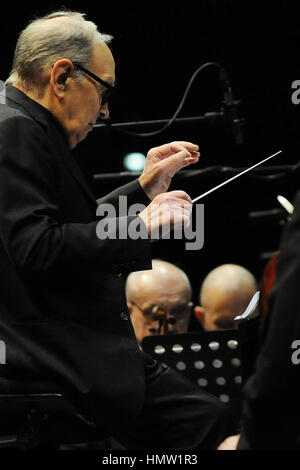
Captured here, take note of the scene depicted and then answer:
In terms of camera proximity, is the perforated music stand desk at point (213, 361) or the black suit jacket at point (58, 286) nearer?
the black suit jacket at point (58, 286)

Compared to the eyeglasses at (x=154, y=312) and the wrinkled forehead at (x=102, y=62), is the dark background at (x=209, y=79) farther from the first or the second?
the wrinkled forehead at (x=102, y=62)

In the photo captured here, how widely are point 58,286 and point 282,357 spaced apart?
80 centimetres

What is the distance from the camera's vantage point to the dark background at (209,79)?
427cm

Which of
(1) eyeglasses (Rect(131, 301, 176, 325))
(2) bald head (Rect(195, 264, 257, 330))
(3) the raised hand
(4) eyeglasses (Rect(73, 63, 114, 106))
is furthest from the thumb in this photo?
(2) bald head (Rect(195, 264, 257, 330))

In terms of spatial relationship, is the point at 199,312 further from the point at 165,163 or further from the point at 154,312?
the point at 165,163

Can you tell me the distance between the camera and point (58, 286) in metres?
1.82

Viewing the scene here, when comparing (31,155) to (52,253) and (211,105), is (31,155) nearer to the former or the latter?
(52,253)

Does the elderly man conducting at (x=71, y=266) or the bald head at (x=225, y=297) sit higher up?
the elderly man conducting at (x=71, y=266)

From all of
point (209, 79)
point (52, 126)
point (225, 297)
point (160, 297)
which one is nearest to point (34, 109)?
point (52, 126)

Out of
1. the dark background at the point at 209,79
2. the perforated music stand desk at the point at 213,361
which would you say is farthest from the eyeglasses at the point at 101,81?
the dark background at the point at 209,79

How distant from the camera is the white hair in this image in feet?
6.58

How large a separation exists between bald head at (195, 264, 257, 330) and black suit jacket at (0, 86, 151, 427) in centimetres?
222

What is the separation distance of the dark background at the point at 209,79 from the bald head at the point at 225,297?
513 millimetres

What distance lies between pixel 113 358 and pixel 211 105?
113 inches
